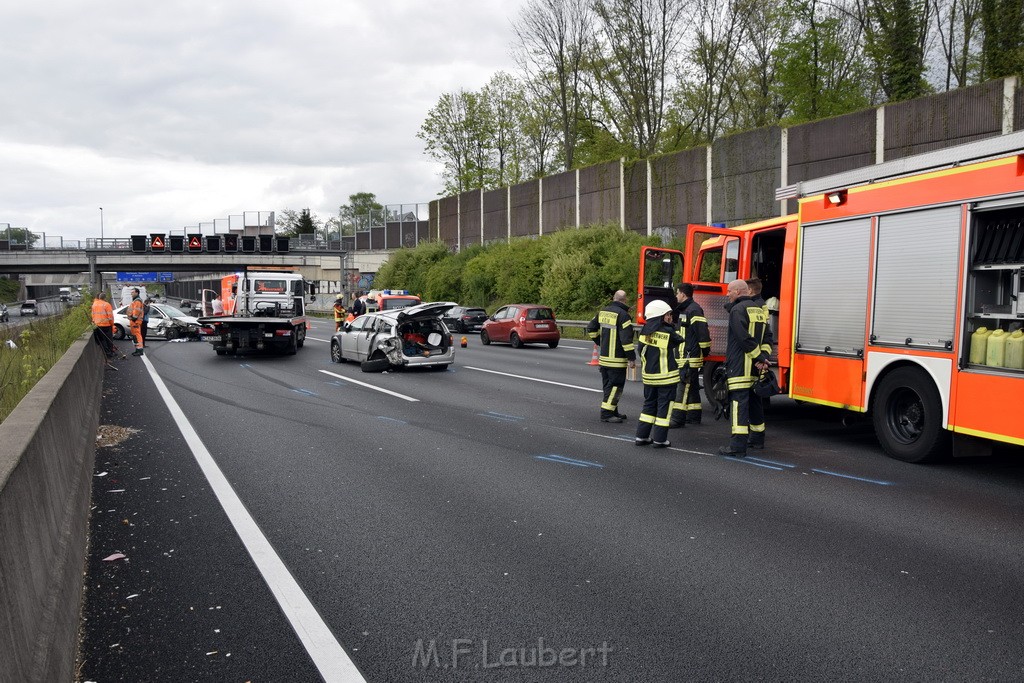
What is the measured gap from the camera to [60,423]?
629 centimetres

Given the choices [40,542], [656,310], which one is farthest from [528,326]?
[40,542]

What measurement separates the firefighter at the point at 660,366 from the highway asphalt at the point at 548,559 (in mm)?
354

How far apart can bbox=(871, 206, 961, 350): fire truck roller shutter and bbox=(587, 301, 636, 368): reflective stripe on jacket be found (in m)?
3.13

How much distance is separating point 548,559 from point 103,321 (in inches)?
709

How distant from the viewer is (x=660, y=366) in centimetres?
907

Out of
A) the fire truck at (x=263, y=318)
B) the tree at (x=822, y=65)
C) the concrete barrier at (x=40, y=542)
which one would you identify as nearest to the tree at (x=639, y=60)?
the tree at (x=822, y=65)

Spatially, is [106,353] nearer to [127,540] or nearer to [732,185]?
[127,540]

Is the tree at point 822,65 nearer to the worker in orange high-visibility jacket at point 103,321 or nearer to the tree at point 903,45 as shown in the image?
the tree at point 903,45

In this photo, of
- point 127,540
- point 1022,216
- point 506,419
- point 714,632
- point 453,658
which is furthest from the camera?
point 506,419

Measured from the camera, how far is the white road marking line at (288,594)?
3.87m

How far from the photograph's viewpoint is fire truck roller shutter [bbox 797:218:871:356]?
351 inches

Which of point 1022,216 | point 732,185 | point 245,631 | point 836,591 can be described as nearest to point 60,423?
point 245,631

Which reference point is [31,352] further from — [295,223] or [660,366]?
[295,223]

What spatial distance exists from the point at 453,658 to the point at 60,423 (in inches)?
157
